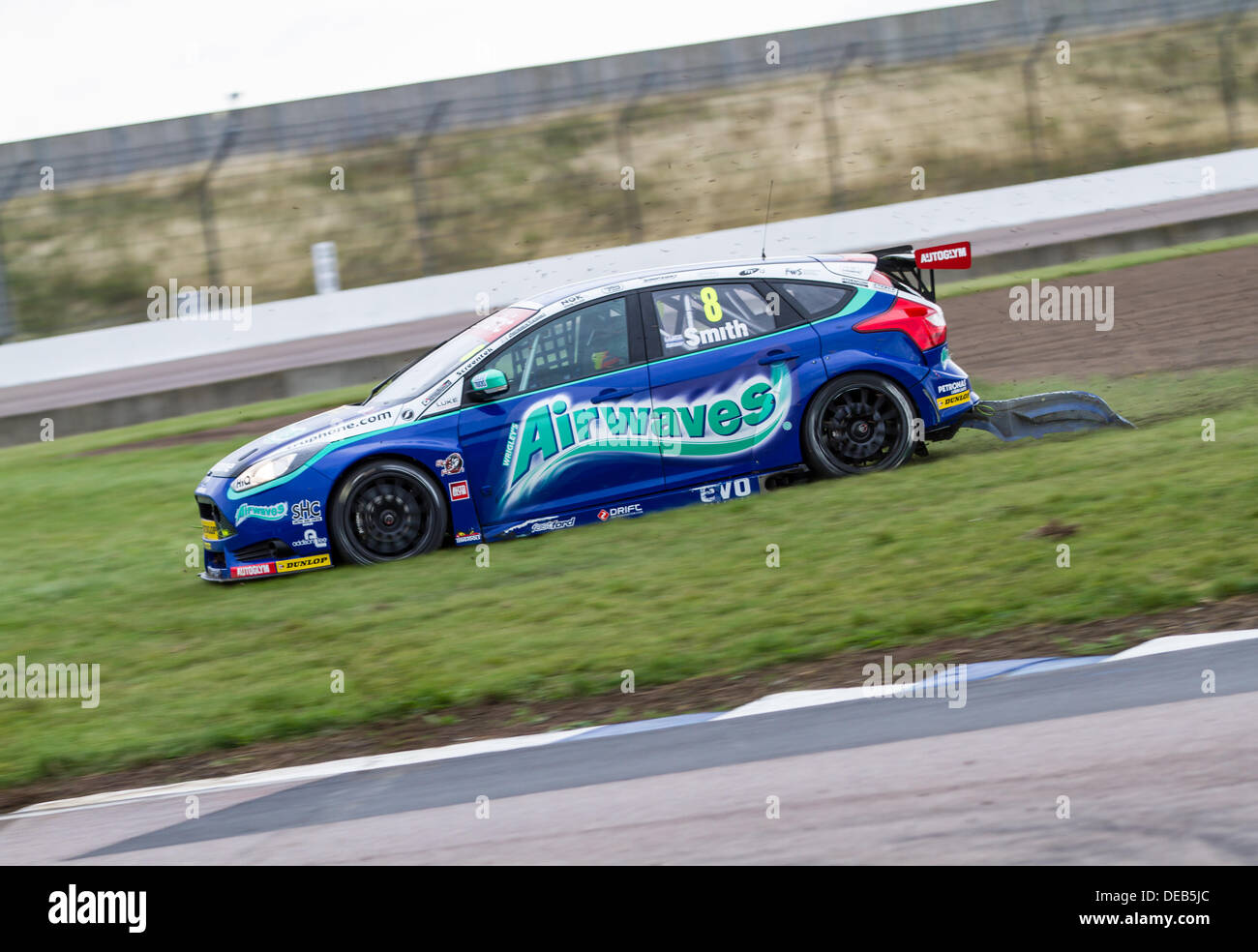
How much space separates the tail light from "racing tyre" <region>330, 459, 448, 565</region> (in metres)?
2.94

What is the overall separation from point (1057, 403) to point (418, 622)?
4.84 meters

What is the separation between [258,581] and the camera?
349 inches

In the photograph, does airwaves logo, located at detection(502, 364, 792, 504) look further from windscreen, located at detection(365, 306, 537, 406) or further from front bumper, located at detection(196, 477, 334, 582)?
front bumper, located at detection(196, 477, 334, 582)

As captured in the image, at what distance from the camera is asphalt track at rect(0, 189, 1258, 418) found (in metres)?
19.7

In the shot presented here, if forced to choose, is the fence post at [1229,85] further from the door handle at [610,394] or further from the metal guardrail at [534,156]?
the door handle at [610,394]

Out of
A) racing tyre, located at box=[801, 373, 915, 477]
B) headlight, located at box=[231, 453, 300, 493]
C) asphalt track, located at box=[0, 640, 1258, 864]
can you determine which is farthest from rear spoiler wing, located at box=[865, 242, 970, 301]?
asphalt track, located at box=[0, 640, 1258, 864]

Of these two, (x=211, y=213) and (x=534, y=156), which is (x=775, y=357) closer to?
(x=211, y=213)

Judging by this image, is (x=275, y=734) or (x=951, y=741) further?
(x=275, y=734)

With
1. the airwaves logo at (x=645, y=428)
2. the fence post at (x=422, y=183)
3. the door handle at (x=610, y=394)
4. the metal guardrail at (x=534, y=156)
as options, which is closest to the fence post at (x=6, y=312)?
the metal guardrail at (x=534, y=156)

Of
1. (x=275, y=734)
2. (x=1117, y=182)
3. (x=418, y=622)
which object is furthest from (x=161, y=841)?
(x=1117, y=182)

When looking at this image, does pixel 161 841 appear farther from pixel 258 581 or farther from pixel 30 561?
pixel 30 561

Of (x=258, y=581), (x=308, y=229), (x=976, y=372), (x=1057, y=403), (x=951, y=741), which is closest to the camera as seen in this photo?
(x=951, y=741)
